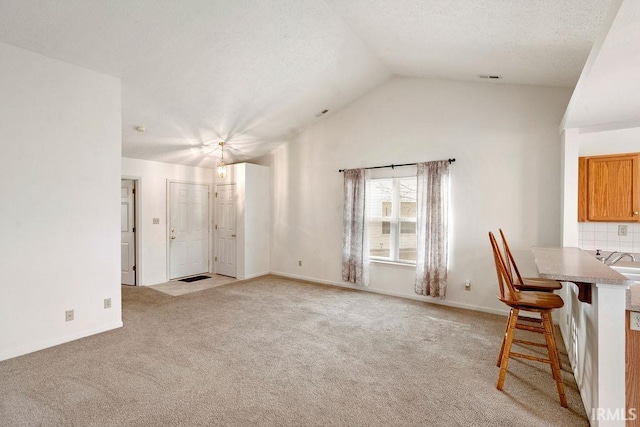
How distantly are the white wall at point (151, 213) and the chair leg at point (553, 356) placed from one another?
19.4ft

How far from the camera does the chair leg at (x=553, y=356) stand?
221cm

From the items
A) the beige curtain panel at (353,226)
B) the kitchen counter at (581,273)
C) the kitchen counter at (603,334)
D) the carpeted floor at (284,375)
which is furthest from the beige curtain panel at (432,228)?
the kitchen counter at (603,334)

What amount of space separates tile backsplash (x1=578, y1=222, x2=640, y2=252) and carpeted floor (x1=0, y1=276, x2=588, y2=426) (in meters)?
1.38

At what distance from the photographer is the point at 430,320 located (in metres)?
3.94

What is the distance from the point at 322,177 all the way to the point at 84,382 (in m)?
4.45

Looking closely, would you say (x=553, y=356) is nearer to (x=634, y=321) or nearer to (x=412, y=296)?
(x=634, y=321)

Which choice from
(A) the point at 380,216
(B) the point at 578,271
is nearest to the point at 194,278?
(A) the point at 380,216

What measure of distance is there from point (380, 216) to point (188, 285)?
3710 millimetres

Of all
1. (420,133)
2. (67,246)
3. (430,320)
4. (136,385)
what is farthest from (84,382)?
(420,133)

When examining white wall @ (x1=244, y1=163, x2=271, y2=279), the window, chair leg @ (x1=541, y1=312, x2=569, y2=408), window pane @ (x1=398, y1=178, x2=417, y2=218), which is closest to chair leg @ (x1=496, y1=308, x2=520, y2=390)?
chair leg @ (x1=541, y1=312, x2=569, y2=408)

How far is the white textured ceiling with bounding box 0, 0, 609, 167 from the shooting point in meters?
2.62

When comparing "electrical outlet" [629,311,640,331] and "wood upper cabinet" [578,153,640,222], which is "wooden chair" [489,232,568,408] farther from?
"wood upper cabinet" [578,153,640,222]

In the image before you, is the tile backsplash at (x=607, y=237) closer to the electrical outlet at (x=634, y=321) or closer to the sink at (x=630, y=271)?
the sink at (x=630, y=271)

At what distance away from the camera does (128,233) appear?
566cm
